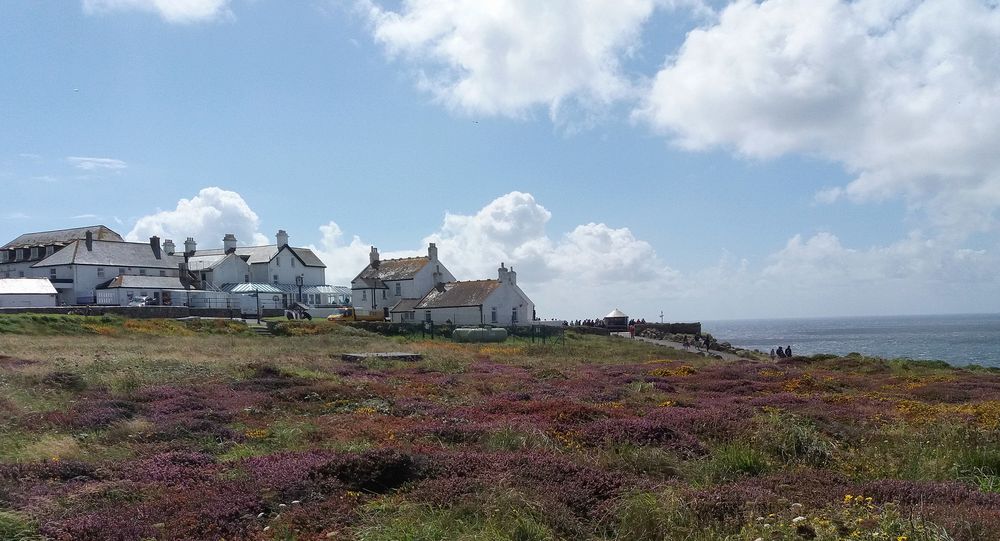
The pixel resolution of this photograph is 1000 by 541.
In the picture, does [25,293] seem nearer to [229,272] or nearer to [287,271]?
[229,272]

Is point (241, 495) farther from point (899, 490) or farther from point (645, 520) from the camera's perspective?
point (899, 490)

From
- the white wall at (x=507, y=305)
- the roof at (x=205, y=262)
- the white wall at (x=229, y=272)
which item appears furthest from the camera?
the roof at (x=205, y=262)

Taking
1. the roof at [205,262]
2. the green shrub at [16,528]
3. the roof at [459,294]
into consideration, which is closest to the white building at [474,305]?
the roof at [459,294]

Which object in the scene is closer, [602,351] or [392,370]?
[392,370]

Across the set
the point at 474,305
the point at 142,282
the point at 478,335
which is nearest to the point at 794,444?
the point at 478,335

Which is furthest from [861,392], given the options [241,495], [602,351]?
[602,351]

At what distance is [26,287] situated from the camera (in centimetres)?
7106

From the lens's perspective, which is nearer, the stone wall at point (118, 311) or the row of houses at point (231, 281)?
the stone wall at point (118, 311)

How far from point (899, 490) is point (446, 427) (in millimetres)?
7779

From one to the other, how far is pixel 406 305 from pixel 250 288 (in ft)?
76.5

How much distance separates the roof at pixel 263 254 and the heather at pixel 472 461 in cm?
7718

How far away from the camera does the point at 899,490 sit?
328 inches

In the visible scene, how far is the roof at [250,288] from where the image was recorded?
293 feet

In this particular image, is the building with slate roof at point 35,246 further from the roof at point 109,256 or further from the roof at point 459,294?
the roof at point 459,294
